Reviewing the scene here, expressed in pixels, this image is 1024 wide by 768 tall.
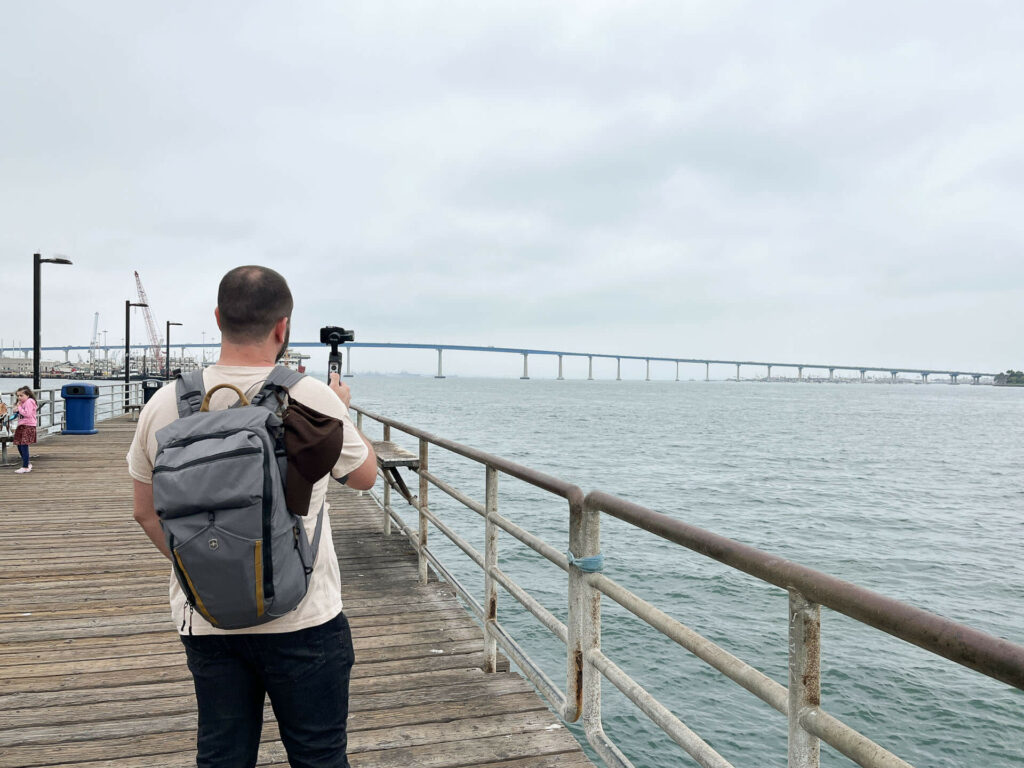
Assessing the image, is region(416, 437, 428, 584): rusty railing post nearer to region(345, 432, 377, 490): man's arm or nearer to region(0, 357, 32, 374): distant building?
region(345, 432, 377, 490): man's arm

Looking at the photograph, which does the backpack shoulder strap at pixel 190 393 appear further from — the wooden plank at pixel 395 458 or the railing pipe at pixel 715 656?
the wooden plank at pixel 395 458

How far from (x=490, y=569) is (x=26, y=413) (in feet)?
34.6

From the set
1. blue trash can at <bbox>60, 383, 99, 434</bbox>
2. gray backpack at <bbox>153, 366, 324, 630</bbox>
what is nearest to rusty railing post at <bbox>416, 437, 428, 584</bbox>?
gray backpack at <bbox>153, 366, 324, 630</bbox>

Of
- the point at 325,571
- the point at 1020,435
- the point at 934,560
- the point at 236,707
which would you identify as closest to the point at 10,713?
the point at 236,707

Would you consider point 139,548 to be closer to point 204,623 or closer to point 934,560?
point 204,623

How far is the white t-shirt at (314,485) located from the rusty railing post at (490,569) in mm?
1677

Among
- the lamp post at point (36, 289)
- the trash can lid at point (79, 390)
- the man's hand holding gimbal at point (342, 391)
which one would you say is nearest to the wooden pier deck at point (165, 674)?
the man's hand holding gimbal at point (342, 391)

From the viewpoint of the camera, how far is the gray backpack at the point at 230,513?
1543 mm

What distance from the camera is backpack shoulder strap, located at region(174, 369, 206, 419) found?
5.65 feet

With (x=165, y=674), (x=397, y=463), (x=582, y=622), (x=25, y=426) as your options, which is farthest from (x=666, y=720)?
(x=25, y=426)

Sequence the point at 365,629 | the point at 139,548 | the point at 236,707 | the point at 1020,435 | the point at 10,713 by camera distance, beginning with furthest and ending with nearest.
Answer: the point at 1020,435
the point at 139,548
the point at 365,629
the point at 10,713
the point at 236,707

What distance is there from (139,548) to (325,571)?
560 cm

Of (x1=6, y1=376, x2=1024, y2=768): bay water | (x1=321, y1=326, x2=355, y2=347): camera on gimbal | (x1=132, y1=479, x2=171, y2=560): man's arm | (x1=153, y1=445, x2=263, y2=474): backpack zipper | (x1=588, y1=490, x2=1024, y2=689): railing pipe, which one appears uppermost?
(x1=321, y1=326, x2=355, y2=347): camera on gimbal

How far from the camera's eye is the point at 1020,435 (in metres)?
52.6
